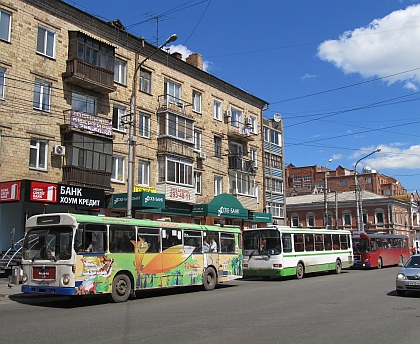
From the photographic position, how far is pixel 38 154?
952 inches

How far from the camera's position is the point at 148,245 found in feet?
51.4

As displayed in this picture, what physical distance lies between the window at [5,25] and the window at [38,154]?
17.1ft

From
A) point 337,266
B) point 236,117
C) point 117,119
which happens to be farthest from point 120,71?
point 337,266

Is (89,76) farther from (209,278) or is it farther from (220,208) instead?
(209,278)

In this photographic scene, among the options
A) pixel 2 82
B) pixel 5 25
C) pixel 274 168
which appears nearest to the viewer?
pixel 2 82

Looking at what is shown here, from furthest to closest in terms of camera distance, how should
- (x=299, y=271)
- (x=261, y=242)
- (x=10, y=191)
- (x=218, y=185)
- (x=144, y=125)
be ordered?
(x=218, y=185) < (x=144, y=125) < (x=299, y=271) < (x=261, y=242) < (x=10, y=191)

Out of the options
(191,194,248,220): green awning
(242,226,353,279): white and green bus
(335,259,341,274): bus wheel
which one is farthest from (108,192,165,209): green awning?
(335,259,341,274): bus wheel

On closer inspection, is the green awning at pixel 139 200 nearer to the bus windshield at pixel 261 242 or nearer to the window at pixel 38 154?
the window at pixel 38 154

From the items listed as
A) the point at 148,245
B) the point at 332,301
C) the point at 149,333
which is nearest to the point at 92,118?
the point at 148,245

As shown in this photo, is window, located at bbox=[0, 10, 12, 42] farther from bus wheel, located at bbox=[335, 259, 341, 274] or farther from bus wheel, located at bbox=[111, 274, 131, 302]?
bus wheel, located at bbox=[335, 259, 341, 274]

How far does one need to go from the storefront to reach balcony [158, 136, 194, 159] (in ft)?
23.2

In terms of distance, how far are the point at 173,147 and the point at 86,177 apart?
26.0ft

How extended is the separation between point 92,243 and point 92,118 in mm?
14060

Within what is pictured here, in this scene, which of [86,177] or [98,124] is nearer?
[86,177]
